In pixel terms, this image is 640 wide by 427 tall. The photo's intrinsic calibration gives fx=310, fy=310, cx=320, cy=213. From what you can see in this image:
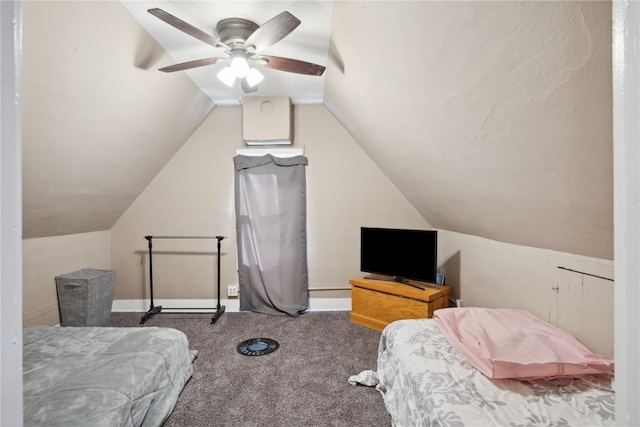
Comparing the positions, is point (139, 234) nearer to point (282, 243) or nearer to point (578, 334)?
point (282, 243)

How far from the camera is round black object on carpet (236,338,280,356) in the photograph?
266 cm

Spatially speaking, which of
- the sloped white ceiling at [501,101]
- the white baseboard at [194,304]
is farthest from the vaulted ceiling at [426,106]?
the white baseboard at [194,304]

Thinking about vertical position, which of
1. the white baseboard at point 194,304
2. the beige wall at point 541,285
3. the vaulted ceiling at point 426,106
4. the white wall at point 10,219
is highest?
the vaulted ceiling at point 426,106

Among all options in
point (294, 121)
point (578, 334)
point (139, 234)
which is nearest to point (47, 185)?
point (139, 234)

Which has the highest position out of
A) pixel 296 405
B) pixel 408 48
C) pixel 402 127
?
pixel 408 48

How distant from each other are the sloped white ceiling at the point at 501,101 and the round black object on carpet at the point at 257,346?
2041 millimetres

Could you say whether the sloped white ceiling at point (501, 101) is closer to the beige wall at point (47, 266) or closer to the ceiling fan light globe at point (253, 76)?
the ceiling fan light globe at point (253, 76)

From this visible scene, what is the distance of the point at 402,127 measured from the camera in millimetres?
2336

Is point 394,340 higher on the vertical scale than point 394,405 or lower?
higher

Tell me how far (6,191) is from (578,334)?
242cm

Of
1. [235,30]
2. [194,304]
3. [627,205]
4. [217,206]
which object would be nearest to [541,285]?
[627,205]

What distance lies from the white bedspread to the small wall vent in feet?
8.38

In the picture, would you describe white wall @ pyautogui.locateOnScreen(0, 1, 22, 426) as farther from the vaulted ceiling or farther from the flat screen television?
the flat screen television

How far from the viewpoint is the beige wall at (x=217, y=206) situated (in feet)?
12.4
